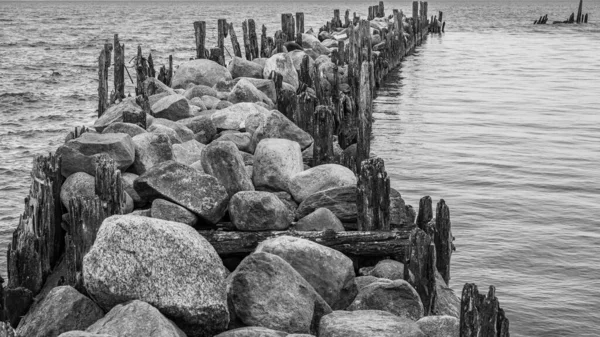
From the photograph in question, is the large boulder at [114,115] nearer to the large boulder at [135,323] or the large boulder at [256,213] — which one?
the large boulder at [256,213]

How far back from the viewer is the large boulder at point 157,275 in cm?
828

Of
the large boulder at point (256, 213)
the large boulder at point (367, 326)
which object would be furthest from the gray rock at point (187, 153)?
the large boulder at point (367, 326)

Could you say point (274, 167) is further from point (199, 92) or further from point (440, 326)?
point (199, 92)

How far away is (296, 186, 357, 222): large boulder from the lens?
1170 centimetres

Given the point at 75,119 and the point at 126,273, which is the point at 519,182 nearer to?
the point at 126,273

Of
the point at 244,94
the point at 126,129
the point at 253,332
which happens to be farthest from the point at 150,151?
the point at 244,94

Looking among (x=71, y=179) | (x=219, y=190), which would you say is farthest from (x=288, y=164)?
(x=71, y=179)

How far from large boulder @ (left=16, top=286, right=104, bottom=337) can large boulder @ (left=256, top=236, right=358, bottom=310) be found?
2065 millimetres

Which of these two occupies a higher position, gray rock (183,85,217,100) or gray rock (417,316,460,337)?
gray rock (183,85,217,100)

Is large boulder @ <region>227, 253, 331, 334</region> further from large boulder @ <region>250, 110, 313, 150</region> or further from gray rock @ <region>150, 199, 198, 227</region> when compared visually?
large boulder @ <region>250, 110, 313, 150</region>

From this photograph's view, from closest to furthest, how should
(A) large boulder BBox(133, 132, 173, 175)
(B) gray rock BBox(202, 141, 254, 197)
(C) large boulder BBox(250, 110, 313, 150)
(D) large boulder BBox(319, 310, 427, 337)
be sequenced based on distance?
(D) large boulder BBox(319, 310, 427, 337) < (B) gray rock BBox(202, 141, 254, 197) < (A) large boulder BBox(133, 132, 173, 175) < (C) large boulder BBox(250, 110, 313, 150)

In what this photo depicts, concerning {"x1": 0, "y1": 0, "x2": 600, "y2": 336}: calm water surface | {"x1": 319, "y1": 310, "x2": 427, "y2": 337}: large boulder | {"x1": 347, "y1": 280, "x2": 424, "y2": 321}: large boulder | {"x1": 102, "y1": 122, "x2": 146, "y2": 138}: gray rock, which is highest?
{"x1": 102, "y1": 122, "x2": 146, "y2": 138}: gray rock

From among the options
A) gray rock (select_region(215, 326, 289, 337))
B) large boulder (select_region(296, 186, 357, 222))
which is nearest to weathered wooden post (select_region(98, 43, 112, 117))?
large boulder (select_region(296, 186, 357, 222))

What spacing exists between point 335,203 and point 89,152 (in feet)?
11.1
